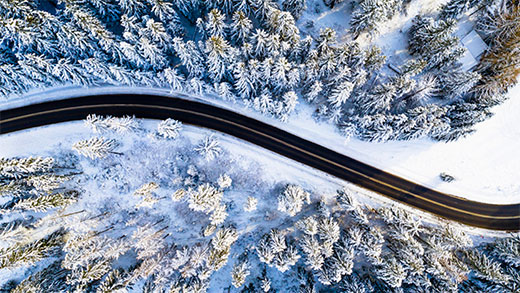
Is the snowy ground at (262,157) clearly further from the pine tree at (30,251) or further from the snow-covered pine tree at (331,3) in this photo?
the snow-covered pine tree at (331,3)

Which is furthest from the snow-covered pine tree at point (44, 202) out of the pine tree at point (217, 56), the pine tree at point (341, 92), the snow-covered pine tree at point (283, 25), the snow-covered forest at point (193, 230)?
the pine tree at point (341, 92)

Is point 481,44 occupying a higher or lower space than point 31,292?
higher

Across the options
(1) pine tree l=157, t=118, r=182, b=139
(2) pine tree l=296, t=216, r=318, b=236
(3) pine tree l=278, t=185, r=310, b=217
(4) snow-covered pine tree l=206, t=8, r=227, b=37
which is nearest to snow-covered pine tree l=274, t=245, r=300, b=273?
(2) pine tree l=296, t=216, r=318, b=236

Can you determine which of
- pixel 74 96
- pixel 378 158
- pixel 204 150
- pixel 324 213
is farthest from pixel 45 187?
pixel 378 158

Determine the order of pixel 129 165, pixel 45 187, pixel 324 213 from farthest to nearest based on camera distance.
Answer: pixel 129 165
pixel 324 213
pixel 45 187

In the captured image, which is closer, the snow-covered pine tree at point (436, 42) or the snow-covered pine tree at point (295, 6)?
the snow-covered pine tree at point (436, 42)

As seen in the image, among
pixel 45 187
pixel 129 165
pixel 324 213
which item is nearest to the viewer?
pixel 45 187

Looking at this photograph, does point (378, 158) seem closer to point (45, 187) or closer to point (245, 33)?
point (245, 33)

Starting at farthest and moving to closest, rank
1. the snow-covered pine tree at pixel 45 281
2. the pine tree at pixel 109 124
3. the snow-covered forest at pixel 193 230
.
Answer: the snow-covered pine tree at pixel 45 281 < the pine tree at pixel 109 124 < the snow-covered forest at pixel 193 230
